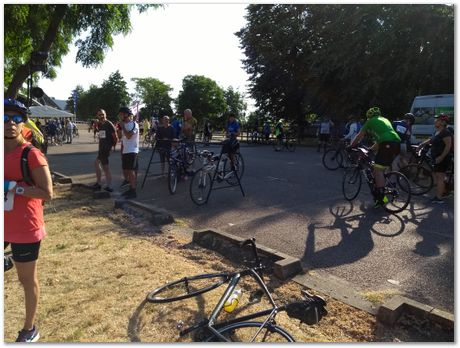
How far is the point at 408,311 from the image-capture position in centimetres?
337

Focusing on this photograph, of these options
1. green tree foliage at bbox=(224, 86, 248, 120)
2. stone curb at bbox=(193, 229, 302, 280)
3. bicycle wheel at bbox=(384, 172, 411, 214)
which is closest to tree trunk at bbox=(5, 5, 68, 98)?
stone curb at bbox=(193, 229, 302, 280)

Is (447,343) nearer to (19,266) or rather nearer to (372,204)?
(19,266)

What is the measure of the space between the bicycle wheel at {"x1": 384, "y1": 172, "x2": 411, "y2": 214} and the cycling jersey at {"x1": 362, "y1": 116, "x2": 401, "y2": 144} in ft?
2.11

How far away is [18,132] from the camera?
285 centimetres

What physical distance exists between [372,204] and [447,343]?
4663 millimetres

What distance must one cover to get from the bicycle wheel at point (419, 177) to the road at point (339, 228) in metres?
0.40

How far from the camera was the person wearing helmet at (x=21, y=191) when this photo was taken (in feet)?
9.07

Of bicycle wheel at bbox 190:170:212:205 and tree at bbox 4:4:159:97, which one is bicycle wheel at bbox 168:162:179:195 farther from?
tree at bbox 4:4:159:97

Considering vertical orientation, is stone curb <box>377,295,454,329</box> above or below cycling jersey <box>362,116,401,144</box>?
below

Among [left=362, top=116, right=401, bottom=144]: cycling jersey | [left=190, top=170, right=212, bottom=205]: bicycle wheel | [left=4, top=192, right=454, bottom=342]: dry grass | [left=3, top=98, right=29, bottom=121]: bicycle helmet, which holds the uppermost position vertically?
[left=3, top=98, right=29, bottom=121]: bicycle helmet

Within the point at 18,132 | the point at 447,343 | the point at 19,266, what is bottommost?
the point at 447,343

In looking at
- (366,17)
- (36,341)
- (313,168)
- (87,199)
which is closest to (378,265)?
(36,341)

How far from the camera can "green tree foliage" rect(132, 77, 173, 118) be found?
84.4 meters

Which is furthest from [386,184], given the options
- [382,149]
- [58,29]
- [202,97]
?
[202,97]
